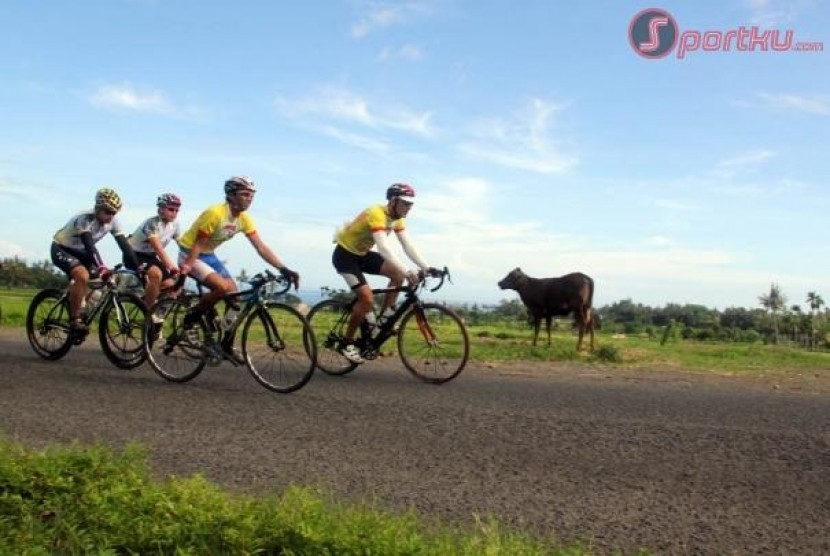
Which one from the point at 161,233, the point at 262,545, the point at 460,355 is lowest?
the point at 262,545

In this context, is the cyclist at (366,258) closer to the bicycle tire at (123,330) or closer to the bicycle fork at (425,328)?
the bicycle fork at (425,328)

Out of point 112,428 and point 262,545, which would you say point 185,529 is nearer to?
point 262,545

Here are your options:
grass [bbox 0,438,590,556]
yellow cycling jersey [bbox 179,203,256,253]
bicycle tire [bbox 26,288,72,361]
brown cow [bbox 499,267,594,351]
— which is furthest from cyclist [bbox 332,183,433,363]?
brown cow [bbox 499,267,594,351]

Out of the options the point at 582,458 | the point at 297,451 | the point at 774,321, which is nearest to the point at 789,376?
the point at 582,458

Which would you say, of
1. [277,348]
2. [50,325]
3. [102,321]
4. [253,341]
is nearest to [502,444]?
[277,348]

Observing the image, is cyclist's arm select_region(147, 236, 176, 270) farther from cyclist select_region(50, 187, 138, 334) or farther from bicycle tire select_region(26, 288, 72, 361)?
bicycle tire select_region(26, 288, 72, 361)

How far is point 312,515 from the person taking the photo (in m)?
3.43

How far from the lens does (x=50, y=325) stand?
372 inches

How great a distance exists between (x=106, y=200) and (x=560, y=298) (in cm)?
1098

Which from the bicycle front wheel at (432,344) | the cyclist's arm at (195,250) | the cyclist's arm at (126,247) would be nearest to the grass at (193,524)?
the cyclist's arm at (195,250)

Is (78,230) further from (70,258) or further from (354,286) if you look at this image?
(354,286)

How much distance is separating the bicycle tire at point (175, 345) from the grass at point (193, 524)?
13.2ft

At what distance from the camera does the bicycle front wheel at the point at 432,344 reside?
28.3ft

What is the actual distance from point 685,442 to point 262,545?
356 cm
